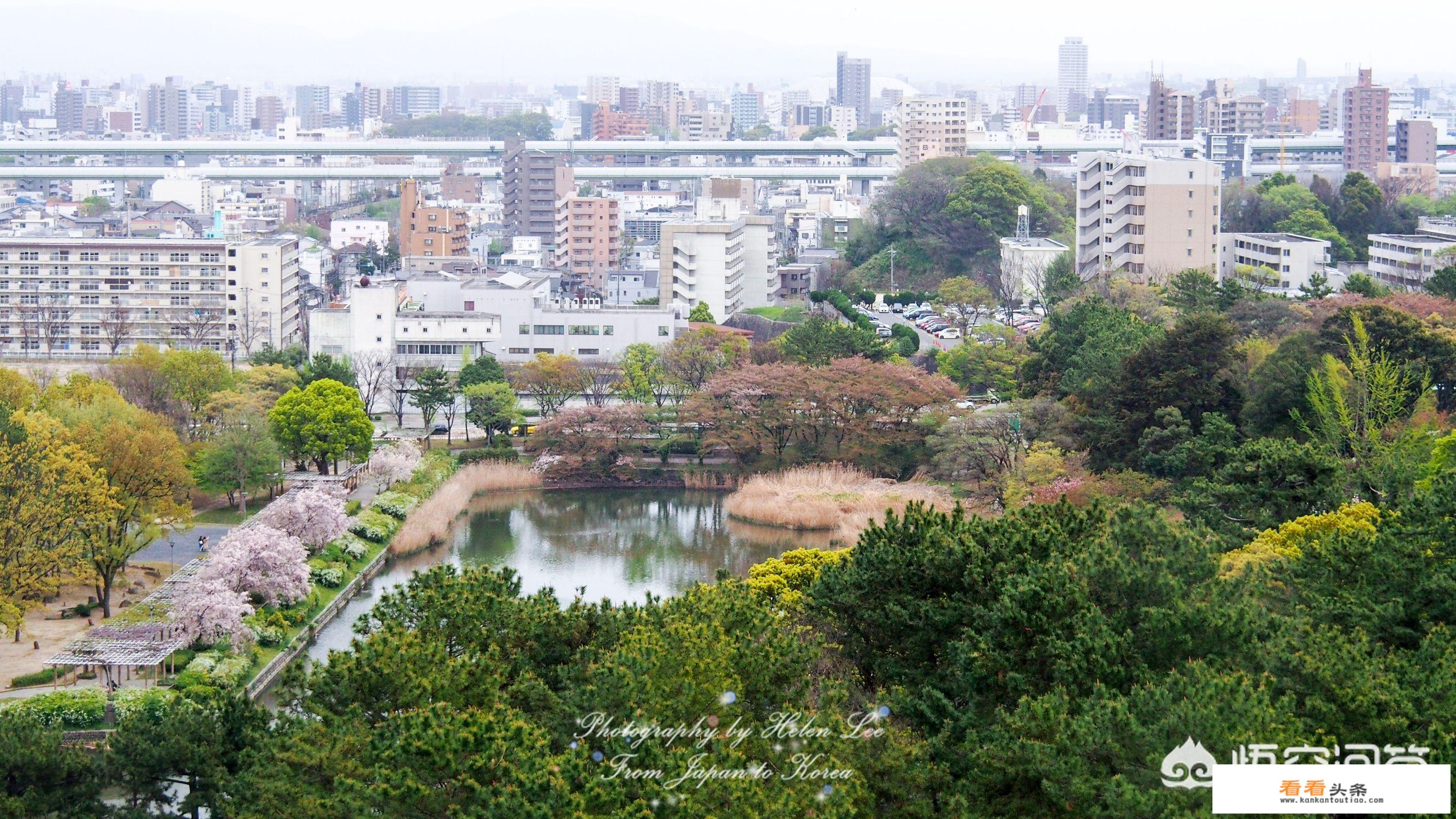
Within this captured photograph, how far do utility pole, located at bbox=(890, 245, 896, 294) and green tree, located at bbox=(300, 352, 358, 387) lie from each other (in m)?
10.4

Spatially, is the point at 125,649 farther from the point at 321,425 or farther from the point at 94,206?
the point at 94,206

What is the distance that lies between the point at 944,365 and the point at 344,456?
6683mm

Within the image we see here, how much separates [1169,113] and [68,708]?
3633 centimetres

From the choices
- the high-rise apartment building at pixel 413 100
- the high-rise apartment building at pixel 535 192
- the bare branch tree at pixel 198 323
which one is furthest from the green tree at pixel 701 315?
the high-rise apartment building at pixel 413 100

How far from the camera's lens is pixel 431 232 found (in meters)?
30.7

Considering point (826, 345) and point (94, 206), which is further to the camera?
point (94, 206)

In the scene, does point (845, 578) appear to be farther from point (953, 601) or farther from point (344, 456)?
point (344, 456)

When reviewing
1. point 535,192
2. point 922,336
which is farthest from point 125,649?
point 535,192

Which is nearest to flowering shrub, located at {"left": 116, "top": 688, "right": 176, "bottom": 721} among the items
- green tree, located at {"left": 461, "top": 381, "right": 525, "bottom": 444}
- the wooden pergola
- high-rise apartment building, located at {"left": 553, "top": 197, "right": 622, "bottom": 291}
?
the wooden pergola

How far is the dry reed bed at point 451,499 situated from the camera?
44.4ft

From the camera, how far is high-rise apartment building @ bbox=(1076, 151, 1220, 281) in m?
21.0

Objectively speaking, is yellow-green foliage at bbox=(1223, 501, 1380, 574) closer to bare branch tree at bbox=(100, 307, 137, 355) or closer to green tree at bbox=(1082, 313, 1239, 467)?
green tree at bbox=(1082, 313, 1239, 467)

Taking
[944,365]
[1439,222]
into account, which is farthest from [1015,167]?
[944,365]

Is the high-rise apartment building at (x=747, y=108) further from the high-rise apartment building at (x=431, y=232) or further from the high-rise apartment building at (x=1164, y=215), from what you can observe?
the high-rise apartment building at (x=1164, y=215)
